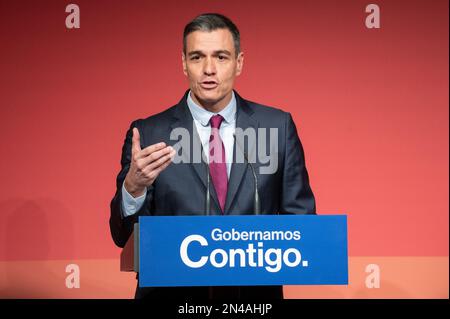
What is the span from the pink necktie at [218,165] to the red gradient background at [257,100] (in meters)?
1.23

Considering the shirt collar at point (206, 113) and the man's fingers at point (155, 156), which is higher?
the shirt collar at point (206, 113)

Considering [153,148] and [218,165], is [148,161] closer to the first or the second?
[153,148]

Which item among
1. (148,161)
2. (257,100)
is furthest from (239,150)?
(257,100)

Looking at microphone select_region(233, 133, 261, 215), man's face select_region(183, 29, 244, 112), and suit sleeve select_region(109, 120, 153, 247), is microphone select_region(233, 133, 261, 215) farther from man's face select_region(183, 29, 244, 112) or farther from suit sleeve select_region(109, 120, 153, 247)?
suit sleeve select_region(109, 120, 153, 247)

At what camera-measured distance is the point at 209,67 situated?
2678 mm

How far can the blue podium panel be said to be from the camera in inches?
83.7

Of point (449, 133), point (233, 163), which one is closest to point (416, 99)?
point (449, 133)

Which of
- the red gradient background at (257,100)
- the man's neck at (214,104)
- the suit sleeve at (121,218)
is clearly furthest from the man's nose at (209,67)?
the red gradient background at (257,100)

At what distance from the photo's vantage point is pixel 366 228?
3871mm

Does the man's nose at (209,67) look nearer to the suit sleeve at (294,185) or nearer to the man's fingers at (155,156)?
the suit sleeve at (294,185)

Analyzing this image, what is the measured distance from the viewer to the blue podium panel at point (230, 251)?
6.98 feet

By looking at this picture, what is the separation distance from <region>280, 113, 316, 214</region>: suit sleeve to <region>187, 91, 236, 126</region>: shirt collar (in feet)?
0.72

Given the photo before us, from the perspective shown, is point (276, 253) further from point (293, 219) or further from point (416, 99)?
point (416, 99)

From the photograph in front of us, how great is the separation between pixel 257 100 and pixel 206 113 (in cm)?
116
